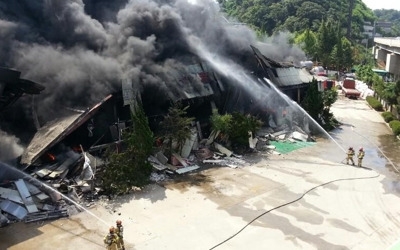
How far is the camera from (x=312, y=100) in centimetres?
2631

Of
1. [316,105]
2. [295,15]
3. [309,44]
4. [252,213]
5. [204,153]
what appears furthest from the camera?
[295,15]

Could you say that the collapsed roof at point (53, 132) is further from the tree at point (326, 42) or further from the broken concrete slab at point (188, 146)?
the tree at point (326, 42)

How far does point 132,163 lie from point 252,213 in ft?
16.6

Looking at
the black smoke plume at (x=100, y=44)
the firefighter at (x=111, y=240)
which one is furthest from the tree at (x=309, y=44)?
the firefighter at (x=111, y=240)

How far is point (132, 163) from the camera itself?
1549cm

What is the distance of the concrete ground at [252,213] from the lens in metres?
12.1

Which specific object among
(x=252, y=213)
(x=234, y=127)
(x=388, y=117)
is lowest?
(x=388, y=117)

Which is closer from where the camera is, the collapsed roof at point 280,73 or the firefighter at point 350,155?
the firefighter at point 350,155

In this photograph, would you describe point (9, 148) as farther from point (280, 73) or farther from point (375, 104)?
point (375, 104)

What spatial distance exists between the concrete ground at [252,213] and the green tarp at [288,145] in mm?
2065

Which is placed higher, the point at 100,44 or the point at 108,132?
the point at 100,44

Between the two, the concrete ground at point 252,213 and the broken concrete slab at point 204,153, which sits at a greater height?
the broken concrete slab at point 204,153

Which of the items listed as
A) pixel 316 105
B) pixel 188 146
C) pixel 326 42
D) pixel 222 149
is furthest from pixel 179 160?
pixel 326 42

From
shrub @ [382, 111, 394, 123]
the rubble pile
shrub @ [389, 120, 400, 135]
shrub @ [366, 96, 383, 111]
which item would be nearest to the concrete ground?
the rubble pile
